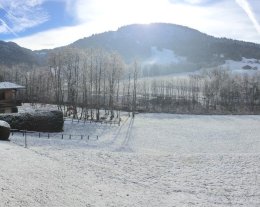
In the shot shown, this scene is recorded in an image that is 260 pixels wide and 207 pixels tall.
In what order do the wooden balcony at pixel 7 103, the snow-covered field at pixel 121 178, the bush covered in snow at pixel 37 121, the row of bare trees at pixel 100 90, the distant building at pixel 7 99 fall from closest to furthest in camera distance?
the snow-covered field at pixel 121 178 < the bush covered in snow at pixel 37 121 < the wooden balcony at pixel 7 103 < the distant building at pixel 7 99 < the row of bare trees at pixel 100 90

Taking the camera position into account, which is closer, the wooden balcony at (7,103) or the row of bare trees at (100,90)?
the wooden balcony at (7,103)

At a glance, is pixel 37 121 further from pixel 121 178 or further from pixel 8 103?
pixel 121 178

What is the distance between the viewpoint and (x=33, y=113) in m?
51.1

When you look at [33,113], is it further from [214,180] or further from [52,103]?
[52,103]

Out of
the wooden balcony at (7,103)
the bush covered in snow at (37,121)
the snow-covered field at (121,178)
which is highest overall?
the wooden balcony at (7,103)

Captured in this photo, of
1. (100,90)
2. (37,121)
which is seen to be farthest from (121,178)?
(100,90)

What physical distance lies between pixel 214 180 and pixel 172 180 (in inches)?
117

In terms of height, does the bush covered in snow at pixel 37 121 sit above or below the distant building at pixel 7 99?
below

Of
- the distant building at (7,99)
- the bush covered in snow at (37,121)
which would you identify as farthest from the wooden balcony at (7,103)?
the bush covered in snow at (37,121)

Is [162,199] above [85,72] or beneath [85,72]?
beneath

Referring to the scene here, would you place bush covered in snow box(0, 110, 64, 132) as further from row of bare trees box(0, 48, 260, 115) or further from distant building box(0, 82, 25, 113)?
row of bare trees box(0, 48, 260, 115)

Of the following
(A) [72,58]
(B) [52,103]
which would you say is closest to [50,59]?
(A) [72,58]

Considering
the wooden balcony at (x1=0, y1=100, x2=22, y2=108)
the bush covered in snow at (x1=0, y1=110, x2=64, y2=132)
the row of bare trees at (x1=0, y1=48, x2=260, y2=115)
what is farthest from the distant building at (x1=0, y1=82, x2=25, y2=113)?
the row of bare trees at (x1=0, y1=48, x2=260, y2=115)

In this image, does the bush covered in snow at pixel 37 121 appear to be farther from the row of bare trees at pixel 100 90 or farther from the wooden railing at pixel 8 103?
the row of bare trees at pixel 100 90
